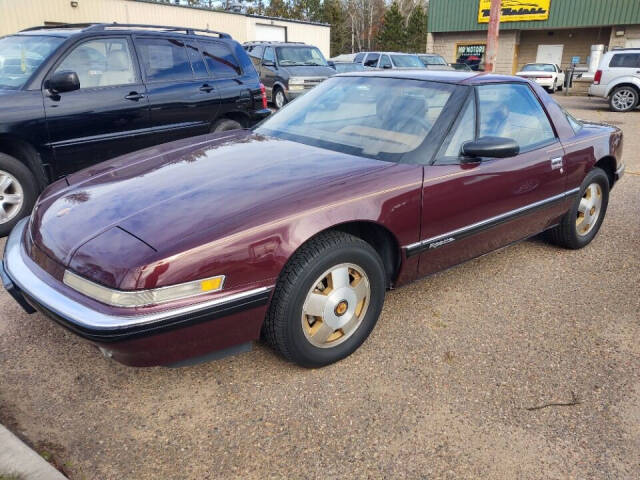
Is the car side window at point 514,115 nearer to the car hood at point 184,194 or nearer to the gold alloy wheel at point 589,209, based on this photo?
the gold alloy wheel at point 589,209

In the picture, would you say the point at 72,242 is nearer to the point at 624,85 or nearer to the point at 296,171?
the point at 296,171

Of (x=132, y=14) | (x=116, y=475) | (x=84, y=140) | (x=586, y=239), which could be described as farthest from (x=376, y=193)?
(x=132, y=14)

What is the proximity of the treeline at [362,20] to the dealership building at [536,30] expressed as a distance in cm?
1569

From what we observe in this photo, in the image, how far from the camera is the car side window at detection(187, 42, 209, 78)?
5723 mm

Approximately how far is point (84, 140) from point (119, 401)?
10.2 feet

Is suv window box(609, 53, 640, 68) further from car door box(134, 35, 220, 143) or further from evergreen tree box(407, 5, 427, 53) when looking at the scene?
evergreen tree box(407, 5, 427, 53)

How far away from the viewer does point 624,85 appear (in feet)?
46.9

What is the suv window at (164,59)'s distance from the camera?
527cm

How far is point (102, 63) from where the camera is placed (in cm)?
498

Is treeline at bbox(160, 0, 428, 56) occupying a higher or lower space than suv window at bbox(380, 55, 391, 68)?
higher

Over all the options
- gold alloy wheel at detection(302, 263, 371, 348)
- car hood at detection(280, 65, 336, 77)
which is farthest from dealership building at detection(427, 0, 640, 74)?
gold alloy wheel at detection(302, 263, 371, 348)

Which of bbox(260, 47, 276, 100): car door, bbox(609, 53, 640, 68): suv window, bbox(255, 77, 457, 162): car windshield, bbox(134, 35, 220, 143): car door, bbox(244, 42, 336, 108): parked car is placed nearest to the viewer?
bbox(255, 77, 457, 162): car windshield

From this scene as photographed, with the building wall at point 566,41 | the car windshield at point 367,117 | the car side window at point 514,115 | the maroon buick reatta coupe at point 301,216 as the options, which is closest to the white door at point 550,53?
the building wall at point 566,41

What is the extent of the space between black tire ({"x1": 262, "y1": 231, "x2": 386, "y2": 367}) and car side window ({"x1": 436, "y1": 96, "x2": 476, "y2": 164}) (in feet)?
2.49
